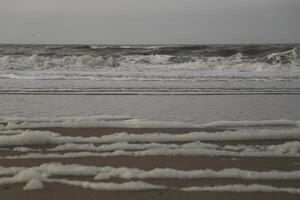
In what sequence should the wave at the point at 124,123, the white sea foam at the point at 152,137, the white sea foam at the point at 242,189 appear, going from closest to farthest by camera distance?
1. the white sea foam at the point at 242,189
2. the white sea foam at the point at 152,137
3. the wave at the point at 124,123

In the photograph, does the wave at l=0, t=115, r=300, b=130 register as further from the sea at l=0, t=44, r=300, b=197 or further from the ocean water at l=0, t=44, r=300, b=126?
the ocean water at l=0, t=44, r=300, b=126

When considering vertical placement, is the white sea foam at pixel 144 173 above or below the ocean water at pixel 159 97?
above

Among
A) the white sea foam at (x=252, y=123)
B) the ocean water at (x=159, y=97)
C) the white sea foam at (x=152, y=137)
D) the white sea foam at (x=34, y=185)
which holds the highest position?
the white sea foam at (x=34, y=185)

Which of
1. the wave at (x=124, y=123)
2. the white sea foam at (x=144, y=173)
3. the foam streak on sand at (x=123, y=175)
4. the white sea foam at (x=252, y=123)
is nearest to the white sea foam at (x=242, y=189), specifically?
the foam streak on sand at (x=123, y=175)

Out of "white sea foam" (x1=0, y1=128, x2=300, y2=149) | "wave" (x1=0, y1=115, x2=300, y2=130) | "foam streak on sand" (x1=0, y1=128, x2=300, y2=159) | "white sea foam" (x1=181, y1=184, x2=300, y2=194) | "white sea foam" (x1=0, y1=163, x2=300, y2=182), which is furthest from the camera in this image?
"wave" (x1=0, y1=115, x2=300, y2=130)

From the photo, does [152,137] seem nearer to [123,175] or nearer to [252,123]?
[123,175]

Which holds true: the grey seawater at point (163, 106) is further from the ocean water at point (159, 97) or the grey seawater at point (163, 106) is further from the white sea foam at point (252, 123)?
the white sea foam at point (252, 123)

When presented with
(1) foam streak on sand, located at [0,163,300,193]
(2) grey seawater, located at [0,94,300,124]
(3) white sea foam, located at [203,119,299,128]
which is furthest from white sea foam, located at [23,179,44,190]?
(2) grey seawater, located at [0,94,300,124]

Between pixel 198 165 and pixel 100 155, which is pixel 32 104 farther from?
pixel 198 165

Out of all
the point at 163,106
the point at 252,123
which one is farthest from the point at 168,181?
the point at 163,106

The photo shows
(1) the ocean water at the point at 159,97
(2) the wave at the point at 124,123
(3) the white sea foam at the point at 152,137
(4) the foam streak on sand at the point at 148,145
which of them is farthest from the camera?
(1) the ocean water at the point at 159,97

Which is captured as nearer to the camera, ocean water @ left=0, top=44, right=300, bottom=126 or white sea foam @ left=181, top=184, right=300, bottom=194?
white sea foam @ left=181, top=184, right=300, bottom=194

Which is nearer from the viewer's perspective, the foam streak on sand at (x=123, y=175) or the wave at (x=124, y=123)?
the foam streak on sand at (x=123, y=175)

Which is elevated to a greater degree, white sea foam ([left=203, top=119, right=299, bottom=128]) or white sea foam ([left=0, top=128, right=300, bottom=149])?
white sea foam ([left=0, top=128, right=300, bottom=149])
